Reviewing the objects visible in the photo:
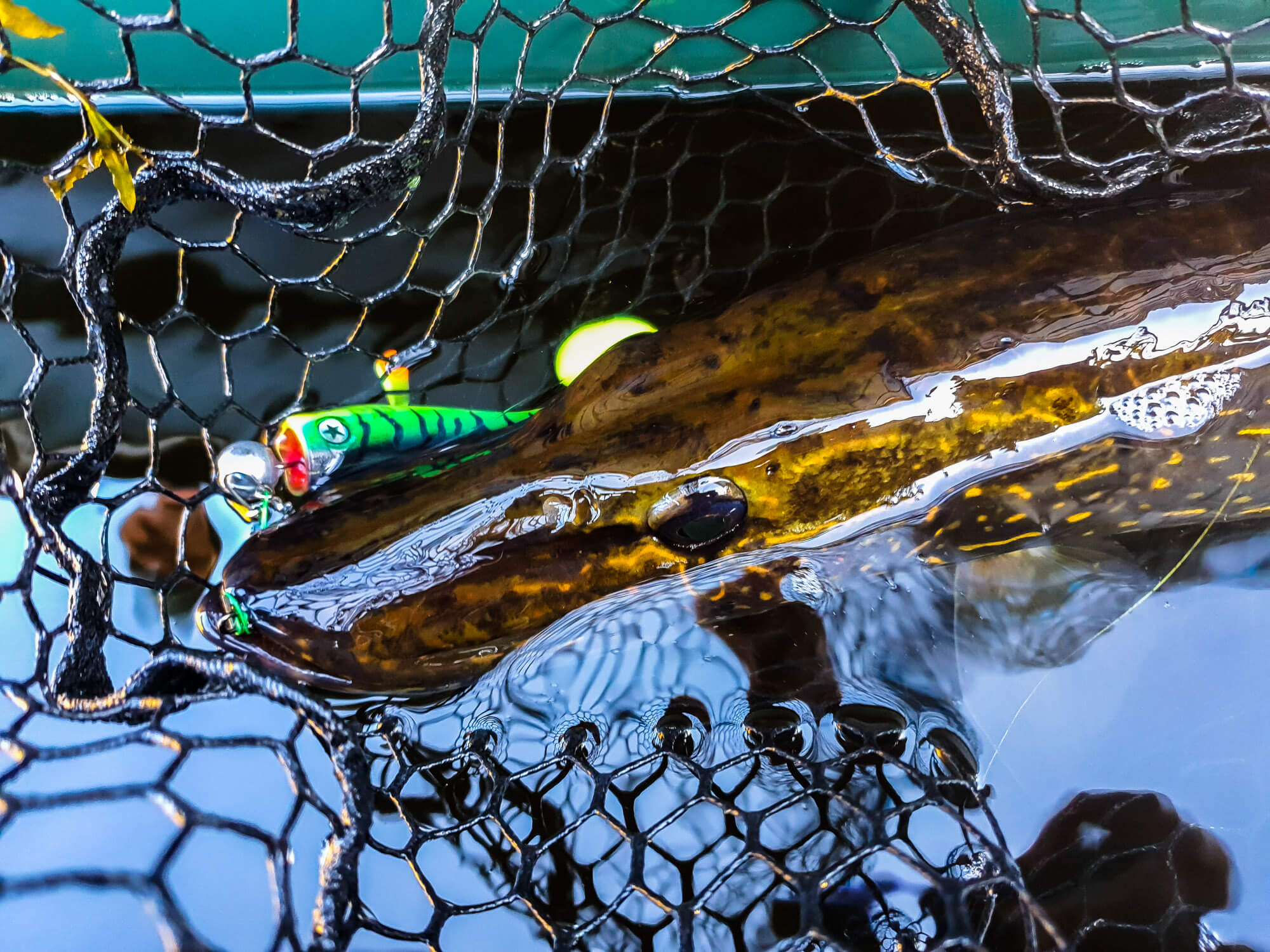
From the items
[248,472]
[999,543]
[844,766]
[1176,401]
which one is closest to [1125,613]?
[999,543]

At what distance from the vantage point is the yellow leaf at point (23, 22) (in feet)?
3.22

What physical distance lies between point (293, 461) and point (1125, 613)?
1.69 m

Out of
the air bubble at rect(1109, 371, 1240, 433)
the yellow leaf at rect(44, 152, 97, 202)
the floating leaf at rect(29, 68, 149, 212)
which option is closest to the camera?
the floating leaf at rect(29, 68, 149, 212)

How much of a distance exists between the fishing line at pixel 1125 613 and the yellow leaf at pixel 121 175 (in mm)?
1735

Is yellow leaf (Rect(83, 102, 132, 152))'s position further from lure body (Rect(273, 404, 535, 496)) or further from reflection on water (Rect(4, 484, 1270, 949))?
reflection on water (Rect(4, 484, 1270, 949))

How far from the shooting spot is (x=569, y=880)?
4.42 ft

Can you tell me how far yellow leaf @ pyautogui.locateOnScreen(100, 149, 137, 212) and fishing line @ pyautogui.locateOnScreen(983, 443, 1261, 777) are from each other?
1735mm

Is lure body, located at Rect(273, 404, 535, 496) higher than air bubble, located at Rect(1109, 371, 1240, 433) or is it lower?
higher

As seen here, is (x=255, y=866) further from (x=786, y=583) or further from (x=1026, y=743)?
(x=1026, y=743)

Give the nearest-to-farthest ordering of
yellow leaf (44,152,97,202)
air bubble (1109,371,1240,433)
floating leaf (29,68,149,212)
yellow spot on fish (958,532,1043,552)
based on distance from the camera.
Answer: floating leaf (29,68,149,212) → yellow leaf (44,152,97,202) → air bubble (1109,371,1240,433) → yellow spot on fish (958,532,1043,552)

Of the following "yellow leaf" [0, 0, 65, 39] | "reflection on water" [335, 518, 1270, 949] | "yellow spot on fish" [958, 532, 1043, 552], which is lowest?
"reflection on water" [335, 518, 1270, 949]

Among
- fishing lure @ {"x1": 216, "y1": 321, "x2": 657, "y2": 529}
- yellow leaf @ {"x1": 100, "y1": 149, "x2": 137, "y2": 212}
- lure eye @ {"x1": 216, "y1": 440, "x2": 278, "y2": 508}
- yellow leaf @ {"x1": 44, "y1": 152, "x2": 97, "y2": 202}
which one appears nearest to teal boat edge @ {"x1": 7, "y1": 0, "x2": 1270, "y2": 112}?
yellow leaf @ {"x1": 44, "y1": 152, "x2": 97, "y2": 202}

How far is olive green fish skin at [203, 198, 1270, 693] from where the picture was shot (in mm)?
1303

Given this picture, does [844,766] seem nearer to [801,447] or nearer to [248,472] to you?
[801,447]
